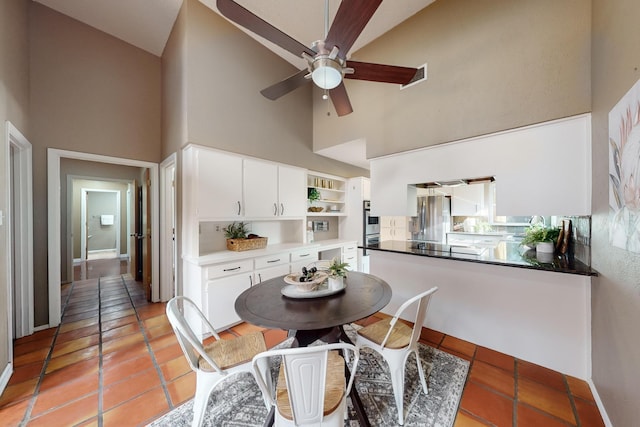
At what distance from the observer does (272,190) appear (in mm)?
3342

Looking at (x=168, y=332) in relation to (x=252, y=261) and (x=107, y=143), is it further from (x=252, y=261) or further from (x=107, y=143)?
(x=107, y=143)

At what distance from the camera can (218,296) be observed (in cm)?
251

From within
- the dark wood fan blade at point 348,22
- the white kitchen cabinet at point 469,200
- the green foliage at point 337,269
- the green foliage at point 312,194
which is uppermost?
the dark wood fan blade at point 348,22

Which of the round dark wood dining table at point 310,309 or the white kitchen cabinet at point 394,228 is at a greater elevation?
the white kitchen cabinet at point 394,228

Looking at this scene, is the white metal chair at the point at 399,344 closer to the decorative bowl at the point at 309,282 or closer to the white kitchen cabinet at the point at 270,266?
the decorative bowl at the point at 309,282

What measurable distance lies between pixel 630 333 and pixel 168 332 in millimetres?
3679

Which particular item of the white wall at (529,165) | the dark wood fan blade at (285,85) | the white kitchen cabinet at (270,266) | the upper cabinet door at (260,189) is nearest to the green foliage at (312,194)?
the upper cabinet door at (260,189)

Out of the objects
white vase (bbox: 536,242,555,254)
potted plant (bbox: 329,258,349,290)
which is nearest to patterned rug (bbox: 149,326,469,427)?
potted plant (bbox: 329,258,349,290)

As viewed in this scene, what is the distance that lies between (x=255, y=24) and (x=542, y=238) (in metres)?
3.17

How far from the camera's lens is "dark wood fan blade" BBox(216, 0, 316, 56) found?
1302 mm

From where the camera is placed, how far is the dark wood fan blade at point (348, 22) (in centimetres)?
125

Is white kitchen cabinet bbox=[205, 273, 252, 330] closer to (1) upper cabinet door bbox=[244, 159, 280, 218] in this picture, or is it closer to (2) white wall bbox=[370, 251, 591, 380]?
(1) upper cabinet door bbox=[244, 159, 280, 218]

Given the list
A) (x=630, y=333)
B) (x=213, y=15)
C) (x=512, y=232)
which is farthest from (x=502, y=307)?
(x=213, y=15)

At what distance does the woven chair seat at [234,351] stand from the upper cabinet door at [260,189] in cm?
171
